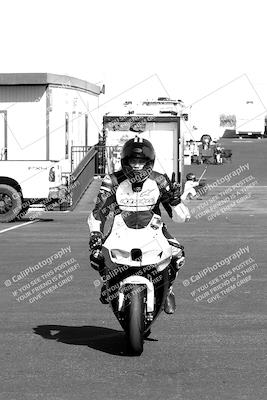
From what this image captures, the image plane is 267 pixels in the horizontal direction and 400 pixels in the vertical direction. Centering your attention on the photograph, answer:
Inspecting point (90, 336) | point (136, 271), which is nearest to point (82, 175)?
point (90, 336)

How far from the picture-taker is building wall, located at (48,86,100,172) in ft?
117

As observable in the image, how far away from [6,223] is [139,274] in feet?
56.3

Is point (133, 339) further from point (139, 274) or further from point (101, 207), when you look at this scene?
point (101, 207)

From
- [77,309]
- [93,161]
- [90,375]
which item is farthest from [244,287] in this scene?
[93,161]

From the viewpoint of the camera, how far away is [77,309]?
34.3 ft

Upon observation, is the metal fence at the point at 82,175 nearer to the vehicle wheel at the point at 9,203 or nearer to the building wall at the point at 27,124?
the building wall at the point at 27,124

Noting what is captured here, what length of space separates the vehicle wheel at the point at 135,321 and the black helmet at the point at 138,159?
1038 millimetres

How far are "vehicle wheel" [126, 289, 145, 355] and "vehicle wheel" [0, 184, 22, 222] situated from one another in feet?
57.0

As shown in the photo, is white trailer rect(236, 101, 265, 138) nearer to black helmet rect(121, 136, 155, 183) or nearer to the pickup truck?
the pickup truck

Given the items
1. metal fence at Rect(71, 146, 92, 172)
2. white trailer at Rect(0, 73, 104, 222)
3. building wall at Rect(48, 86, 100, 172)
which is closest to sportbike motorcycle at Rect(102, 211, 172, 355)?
white trailer at Rect(0, 73, 104, 222)

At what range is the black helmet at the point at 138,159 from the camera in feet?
26.6

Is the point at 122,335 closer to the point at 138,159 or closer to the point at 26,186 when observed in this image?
Result: the point at 138,159

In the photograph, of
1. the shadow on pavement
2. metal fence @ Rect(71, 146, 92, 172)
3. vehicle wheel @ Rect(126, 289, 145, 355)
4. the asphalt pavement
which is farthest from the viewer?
metal fence @ Rect(71, 146, 92, 172)

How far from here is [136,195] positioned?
817 centimetres
